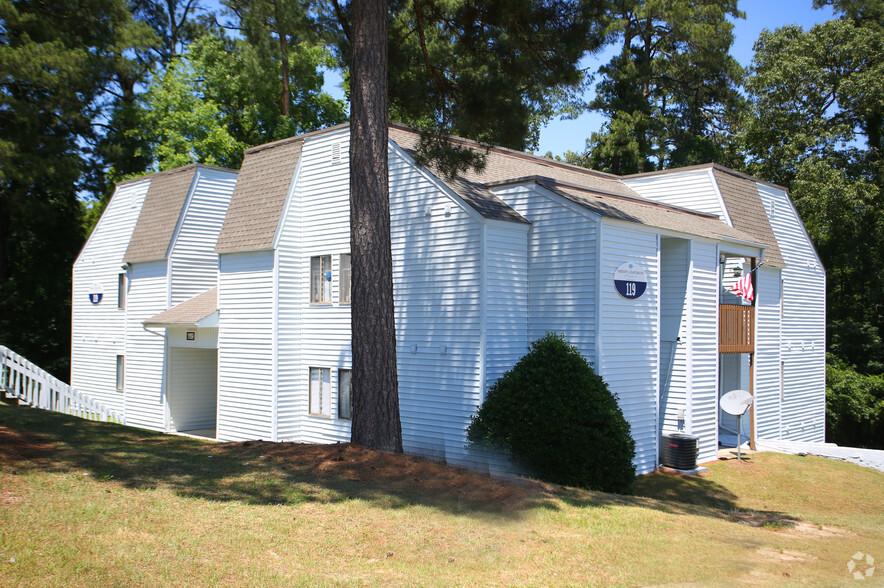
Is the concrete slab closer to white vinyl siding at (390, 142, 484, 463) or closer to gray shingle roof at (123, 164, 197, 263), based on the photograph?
white vinyl siding at (390, 142, 484, 463)

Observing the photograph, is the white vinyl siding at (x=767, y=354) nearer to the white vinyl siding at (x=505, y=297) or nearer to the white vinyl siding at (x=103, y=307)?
the white vinyl siding at (x=505, y=297)

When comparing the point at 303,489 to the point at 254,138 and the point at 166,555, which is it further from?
the point at 254,138

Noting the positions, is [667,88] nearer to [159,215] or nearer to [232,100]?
[232,100]

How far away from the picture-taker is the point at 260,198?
61.2 ft

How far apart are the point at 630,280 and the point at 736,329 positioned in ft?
16.9

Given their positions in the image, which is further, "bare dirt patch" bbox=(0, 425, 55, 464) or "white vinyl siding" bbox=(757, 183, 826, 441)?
"white vinyl siding" bbox=(757, 183, 826, 441)

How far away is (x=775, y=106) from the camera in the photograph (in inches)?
1175

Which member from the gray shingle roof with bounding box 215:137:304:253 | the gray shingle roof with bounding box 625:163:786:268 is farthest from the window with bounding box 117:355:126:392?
the gray shingle roof with bounding box 625:163:786:268

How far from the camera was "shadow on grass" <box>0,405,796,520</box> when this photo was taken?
27.3 feet

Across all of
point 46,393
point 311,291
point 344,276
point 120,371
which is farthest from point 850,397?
point 46,393

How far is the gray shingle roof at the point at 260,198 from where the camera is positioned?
17906mm

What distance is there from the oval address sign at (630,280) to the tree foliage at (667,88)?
19.6m

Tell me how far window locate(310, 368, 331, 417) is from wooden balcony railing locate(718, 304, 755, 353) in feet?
31.8

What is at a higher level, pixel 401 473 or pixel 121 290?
pixel 121 290
